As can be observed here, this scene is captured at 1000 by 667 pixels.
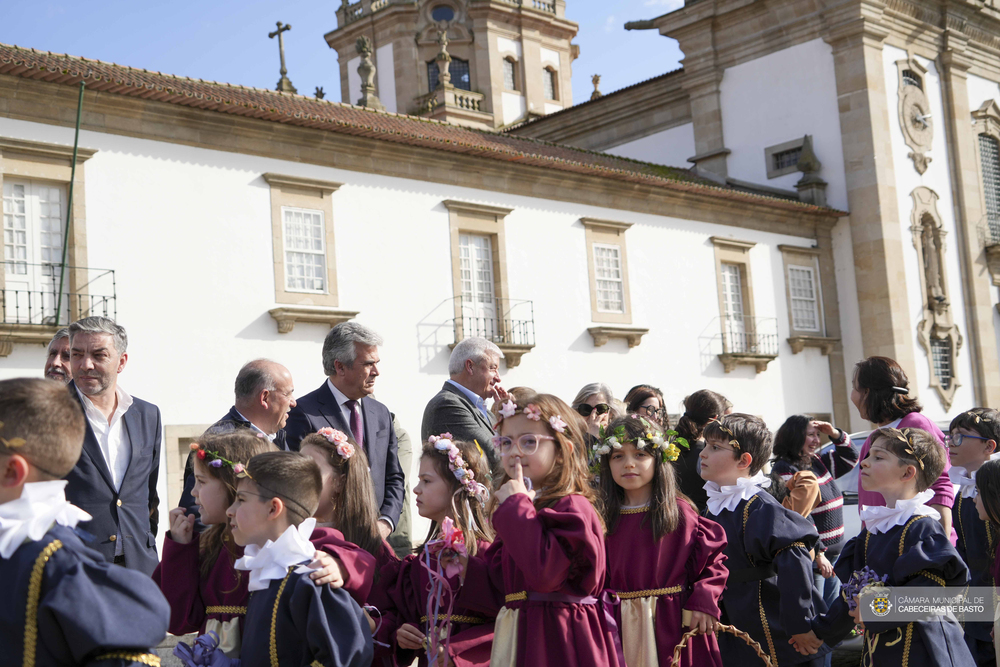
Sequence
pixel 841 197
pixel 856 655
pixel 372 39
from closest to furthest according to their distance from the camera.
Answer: pixel 856 655, pixel 841 197, pixel 372 39

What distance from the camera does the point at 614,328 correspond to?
62.6 ft

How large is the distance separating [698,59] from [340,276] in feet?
47.4

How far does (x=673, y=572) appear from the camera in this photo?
4363 millimetres

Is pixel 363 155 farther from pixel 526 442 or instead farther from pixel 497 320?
pixel 526 442

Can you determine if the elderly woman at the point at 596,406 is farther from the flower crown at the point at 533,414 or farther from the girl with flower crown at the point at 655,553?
the flower crown at the point at 533,414

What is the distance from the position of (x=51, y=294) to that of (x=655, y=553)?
10.6 meters

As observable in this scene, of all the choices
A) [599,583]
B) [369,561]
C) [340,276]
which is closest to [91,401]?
[369,561]

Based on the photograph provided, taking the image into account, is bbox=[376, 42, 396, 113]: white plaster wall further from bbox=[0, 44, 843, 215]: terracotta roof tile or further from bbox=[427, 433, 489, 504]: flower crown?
bbox=[427, 433, 489, 504]: flower crown

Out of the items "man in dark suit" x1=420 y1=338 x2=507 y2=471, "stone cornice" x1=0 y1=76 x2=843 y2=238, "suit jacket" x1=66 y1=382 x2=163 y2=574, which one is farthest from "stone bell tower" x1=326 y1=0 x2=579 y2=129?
"suit jacket" x1=66 y1=382 x2=163 y2=574

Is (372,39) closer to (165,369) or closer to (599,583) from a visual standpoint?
(165,369)

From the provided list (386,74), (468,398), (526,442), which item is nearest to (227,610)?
(526,442)

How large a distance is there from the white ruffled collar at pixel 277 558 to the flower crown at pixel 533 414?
1.01m

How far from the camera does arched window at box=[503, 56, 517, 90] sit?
39.6 meters

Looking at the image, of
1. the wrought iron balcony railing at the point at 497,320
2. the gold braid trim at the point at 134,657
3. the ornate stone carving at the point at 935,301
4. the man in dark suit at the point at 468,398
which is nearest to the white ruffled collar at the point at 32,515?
the gold braid trim at the point at 134,657
